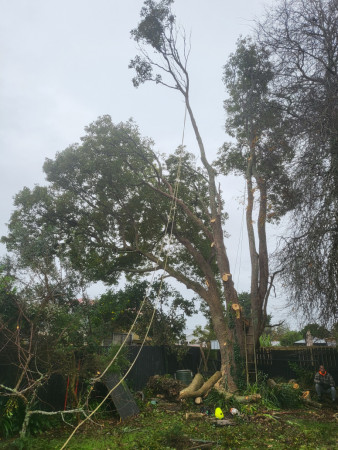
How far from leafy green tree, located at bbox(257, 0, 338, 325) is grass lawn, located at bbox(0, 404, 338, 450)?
2227 mm

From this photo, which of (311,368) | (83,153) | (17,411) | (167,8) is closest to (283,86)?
(167,8)

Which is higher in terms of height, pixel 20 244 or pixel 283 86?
pixel 283 86

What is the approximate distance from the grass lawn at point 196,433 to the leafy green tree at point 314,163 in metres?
2.23

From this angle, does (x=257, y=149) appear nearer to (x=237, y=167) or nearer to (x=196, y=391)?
(x=237, y=167)

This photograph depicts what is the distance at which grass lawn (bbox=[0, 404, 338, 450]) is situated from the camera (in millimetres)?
6094

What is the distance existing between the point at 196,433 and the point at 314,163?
5612 mm

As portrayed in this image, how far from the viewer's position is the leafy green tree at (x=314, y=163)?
7.28m

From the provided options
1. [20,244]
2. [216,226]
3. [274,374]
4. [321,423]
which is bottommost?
[321,423]

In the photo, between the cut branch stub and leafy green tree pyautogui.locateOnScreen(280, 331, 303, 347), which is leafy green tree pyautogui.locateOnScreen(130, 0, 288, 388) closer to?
the cut branch stub

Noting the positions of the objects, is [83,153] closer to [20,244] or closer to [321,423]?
[20,244]

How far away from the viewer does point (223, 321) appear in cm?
1208

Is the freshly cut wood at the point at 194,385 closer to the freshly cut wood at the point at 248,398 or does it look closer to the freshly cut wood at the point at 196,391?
the freshly cut wood at the point at 196,391

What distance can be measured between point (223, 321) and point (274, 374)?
2.40 m


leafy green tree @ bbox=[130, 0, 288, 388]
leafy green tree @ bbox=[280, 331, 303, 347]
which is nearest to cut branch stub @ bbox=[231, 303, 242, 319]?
leafy green tree @ bbox=[130, 0, 288, 388]
